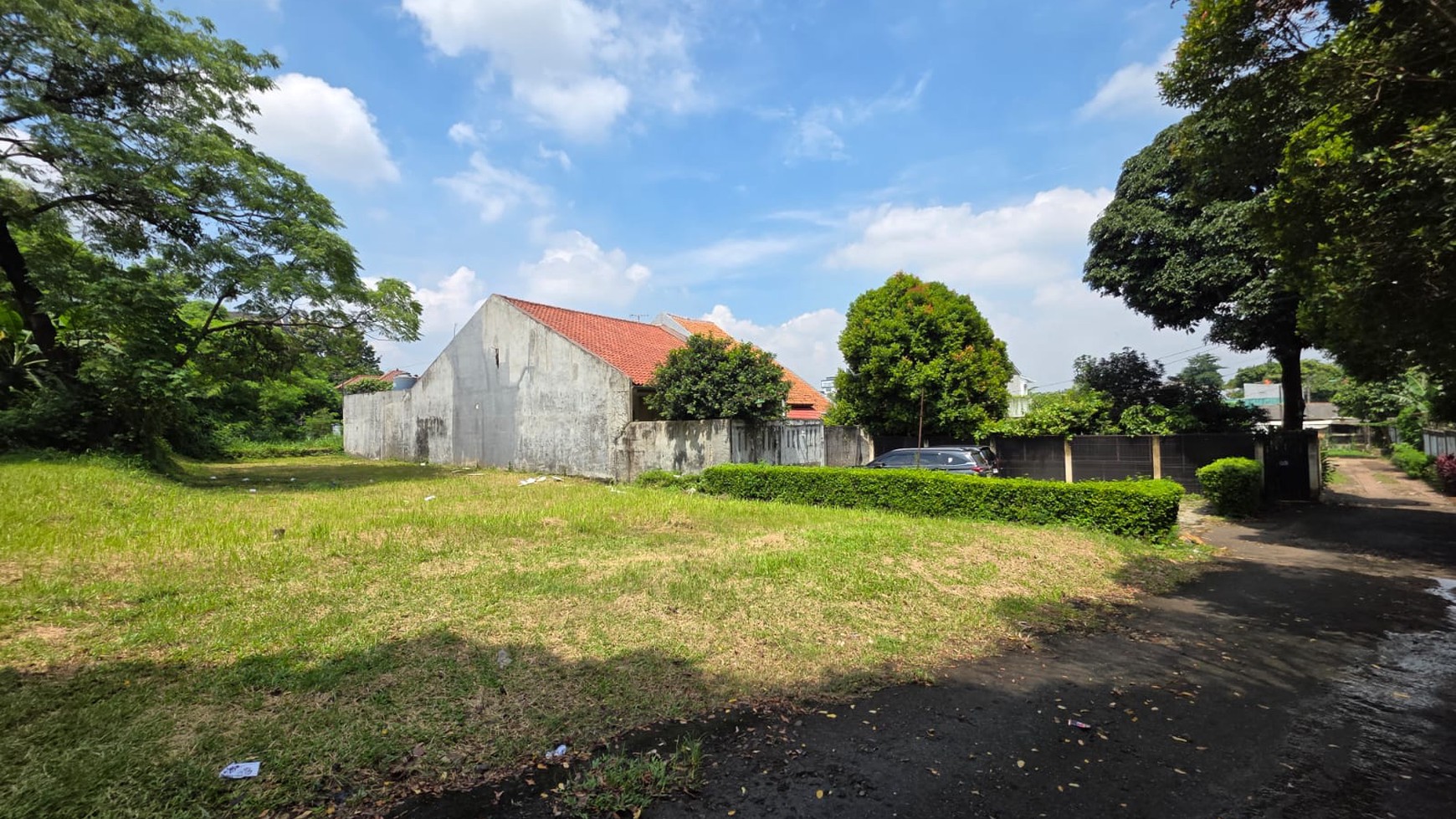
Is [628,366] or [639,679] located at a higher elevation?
[628,366]

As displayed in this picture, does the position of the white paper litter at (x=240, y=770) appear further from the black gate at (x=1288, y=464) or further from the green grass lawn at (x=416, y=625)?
the black gate at (x=1288, y=464)

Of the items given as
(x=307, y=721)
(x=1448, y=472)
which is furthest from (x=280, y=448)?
(x=1448, y=472)

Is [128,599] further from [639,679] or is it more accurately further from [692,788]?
[692,788]

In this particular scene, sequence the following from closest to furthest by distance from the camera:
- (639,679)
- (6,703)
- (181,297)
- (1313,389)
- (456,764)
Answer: (456,764) → (6,703) → (639,679) → (181,297) → (1313,389)

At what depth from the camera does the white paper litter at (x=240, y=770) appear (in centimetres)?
277

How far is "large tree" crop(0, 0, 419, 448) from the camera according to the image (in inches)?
461

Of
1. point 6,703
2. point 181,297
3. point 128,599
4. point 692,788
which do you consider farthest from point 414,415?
point 692,788

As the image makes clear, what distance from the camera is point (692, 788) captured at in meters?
2.87

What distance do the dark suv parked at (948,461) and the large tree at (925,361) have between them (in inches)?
139

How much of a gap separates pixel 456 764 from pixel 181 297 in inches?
651

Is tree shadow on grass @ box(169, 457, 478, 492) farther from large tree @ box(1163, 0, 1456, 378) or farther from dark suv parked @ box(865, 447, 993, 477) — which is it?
large tree @ box(1163, 0, 1456, 378)

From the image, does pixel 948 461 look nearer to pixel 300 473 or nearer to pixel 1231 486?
pixel 1231 486

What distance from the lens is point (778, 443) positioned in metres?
16.0

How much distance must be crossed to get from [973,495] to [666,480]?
23.7 feet
